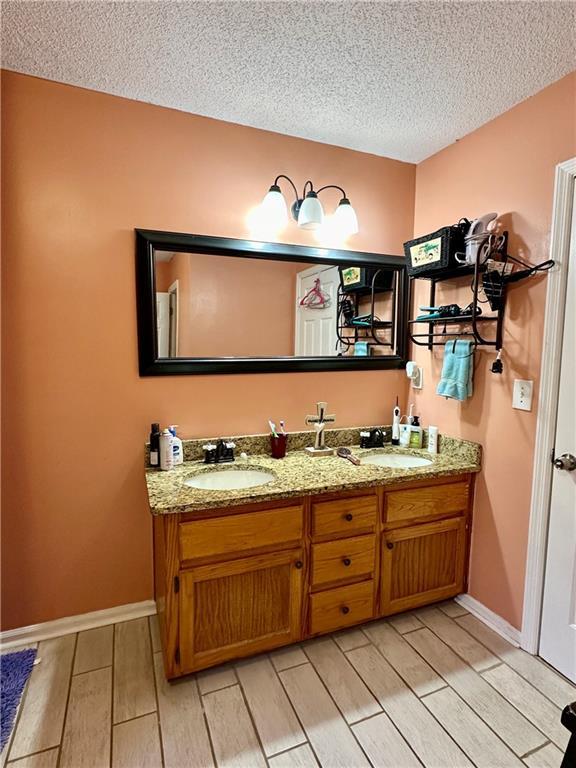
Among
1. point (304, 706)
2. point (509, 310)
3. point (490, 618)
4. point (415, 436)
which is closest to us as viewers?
point (304, 706)

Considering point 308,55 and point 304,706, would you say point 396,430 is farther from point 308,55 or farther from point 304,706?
point 308,55

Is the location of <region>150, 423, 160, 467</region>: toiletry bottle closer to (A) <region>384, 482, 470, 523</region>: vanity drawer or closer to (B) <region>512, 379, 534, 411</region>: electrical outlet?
(A) <region>384, 482, 470, 523</region>: vanity drawer

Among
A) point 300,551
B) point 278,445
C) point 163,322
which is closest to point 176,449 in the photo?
point 278,445

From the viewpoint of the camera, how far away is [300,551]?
1.73 metres

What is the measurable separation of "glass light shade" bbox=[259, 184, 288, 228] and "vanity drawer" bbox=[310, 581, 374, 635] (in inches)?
69.0

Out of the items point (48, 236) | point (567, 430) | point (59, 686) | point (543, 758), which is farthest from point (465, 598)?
point (48, 236)

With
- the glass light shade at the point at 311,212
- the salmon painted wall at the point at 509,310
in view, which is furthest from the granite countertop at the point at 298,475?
the glass light shade at the point at 311,212

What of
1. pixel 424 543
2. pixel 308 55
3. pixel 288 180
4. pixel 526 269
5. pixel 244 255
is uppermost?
pixel 308 55

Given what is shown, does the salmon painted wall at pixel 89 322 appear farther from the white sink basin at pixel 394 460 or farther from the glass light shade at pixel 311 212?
the white sink basin at pixel 394 460

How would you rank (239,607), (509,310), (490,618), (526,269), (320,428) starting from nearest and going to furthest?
(239,607) < (526,269) < (509,310) < (490,618) < (320,428)

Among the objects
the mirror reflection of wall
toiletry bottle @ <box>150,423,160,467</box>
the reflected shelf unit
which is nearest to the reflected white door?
the mirror reflection of wall

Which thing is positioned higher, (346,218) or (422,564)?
(346,218)

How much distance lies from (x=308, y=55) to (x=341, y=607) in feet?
7.44

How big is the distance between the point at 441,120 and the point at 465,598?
7.85 feet
